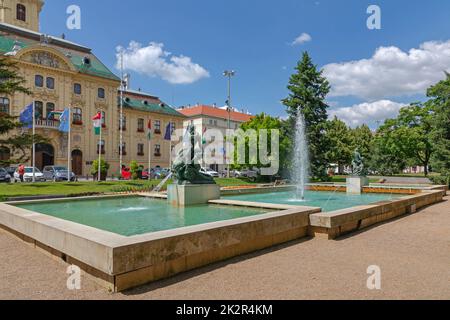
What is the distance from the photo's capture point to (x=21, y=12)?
174 feet

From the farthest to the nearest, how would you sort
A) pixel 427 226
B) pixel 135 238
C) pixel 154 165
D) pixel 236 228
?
pixel 154 165, pixel 427 226, pixel 236 228, pixel 135 238

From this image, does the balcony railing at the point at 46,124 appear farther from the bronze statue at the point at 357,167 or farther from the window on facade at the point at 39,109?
the bronze statue at the point at 357,167

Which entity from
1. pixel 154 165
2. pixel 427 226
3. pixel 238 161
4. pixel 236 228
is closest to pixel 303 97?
pixel 238 161

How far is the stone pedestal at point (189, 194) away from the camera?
12.2 m

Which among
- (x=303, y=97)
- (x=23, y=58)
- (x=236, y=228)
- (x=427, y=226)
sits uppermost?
(x=23, y=58)

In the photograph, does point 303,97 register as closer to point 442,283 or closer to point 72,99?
point 72,99

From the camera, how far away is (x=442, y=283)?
531cm

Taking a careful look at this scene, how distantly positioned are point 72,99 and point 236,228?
156 feet

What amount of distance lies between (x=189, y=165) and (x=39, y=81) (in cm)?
4037

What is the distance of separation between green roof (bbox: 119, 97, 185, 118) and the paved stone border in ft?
168

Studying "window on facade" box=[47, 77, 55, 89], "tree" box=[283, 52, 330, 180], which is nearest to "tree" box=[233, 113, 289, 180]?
"tree" box=[283, 52, 330, 180]

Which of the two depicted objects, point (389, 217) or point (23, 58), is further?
point (23, 58)

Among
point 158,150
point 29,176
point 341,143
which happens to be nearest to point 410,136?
point 341,143

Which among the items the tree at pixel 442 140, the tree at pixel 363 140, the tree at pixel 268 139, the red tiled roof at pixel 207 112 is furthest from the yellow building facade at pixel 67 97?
the tree at pixel 363 140
